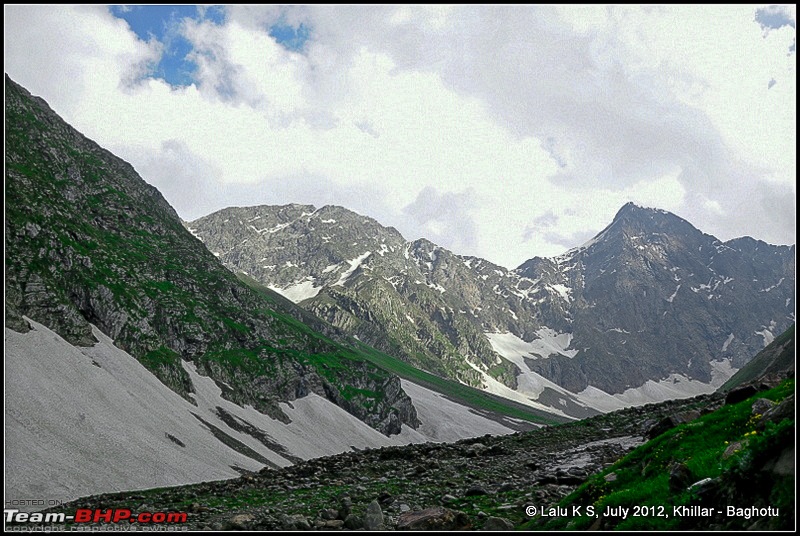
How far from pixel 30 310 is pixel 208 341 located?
2175 inches

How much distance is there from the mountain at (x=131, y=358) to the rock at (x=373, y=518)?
40364 mm

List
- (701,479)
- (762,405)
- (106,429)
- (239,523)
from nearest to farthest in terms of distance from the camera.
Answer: (701,479) → (762,405) → (239,523) → (106,429)

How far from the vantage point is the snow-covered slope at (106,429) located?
51656mm

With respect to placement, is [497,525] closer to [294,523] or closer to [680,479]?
[680,479]

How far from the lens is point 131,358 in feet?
330

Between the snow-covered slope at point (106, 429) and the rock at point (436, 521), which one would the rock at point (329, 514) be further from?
the snow-covered slope at point (106, 429)

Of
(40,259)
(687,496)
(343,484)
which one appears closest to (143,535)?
(343,484)

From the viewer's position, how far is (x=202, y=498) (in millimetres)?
32125

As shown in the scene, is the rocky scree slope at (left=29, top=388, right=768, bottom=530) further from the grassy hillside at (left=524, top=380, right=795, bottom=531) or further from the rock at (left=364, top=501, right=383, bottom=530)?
the grassy hillside at (left=524, top=380, right=795, bottom=531)

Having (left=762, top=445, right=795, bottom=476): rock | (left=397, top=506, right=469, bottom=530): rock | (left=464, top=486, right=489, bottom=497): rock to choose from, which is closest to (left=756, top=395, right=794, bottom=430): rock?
(left=762, top=445, right=795, bottom=476): rock

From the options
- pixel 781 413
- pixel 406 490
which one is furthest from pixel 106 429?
pixel 781 413

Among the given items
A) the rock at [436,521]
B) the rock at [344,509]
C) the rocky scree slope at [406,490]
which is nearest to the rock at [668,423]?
the rocky scree slope at [406,490]

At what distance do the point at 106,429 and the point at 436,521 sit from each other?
63.3 metres

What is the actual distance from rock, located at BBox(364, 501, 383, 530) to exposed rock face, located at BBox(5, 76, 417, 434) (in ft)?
264
